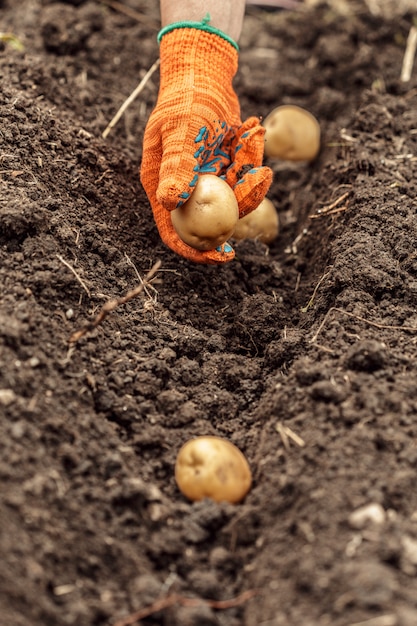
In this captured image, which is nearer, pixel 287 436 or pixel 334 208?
pixel 287 436

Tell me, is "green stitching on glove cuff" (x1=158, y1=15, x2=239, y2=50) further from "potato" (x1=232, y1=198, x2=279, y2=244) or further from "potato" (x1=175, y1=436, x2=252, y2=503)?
"potato" (x1=175, y1=436, x2=252, y2=503)

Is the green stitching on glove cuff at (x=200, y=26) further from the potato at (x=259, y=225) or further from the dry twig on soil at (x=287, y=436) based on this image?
the dry twig on soil at (x=287, y=436)

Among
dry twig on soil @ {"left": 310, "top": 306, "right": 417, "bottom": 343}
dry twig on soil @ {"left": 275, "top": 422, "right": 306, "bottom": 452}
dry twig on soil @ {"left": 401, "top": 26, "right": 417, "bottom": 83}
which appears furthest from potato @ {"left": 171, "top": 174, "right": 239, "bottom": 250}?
dry twig on soil @ {"left": 401, "top": 26, "right": 417, "bottom": 83}

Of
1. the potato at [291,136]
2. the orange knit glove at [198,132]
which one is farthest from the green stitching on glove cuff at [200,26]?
the potato at [291,136]

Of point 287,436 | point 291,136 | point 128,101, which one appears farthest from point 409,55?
point 287,436

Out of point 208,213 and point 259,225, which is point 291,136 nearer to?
point 259,225
